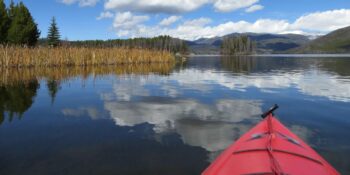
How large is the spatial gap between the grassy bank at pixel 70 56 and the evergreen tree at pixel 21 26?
16.6 m

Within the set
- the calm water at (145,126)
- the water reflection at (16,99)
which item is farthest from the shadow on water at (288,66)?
the water reflection at (16,99)

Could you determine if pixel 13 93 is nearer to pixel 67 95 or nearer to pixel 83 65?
pixel 67 95

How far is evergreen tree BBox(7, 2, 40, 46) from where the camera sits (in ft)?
143

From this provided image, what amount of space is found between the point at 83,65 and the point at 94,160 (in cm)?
2773

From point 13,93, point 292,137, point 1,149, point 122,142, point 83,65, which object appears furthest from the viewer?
point 83,65

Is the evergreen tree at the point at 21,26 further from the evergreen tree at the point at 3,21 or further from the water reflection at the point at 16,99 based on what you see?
the water reflection at the point at 16,99

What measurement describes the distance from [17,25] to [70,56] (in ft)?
62.1

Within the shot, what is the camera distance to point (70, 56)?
30.2 m

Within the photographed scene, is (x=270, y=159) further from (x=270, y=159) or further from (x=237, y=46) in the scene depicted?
(x=237, y=46)

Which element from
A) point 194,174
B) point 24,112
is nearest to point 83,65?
point 24,112

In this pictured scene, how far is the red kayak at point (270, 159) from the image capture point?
320 cm

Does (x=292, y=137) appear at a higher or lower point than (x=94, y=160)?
higher

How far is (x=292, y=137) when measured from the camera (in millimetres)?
4379

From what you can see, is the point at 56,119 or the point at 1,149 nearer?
the point at 1,149
